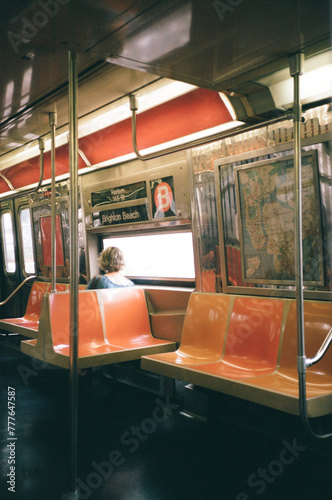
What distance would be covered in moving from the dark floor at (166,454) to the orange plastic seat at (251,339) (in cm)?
36

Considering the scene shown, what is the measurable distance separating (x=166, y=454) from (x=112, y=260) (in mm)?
2180

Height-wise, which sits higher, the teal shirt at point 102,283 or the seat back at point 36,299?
the teal shirt at point 102,283

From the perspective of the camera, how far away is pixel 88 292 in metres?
4.26

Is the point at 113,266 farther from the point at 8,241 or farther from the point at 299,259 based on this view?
the point at 8,241

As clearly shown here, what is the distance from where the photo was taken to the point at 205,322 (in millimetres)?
3783

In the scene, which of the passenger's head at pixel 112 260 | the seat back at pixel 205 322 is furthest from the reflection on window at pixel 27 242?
the seat back at pixel 205 322

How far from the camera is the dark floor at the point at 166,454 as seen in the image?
2648 millimetres

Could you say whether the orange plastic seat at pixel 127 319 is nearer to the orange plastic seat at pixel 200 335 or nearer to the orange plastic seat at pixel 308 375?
the orange plastic seat at pixel 200 335

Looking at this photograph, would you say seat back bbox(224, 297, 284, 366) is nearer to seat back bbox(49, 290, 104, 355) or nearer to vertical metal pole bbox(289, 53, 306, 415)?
vertical metal pole bbox(289, 53, 306, 415)

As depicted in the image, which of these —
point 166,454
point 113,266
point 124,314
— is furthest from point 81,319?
point 166,454

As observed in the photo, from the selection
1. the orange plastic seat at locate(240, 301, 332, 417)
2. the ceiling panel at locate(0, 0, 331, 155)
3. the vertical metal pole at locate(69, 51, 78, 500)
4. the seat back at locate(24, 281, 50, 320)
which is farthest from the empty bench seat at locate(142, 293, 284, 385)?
the seat back at locate(24, 281, 50, 320)

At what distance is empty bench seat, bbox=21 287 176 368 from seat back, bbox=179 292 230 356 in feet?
1.00

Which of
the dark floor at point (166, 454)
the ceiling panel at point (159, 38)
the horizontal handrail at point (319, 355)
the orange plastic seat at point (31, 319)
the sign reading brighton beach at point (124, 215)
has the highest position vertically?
the ceiling panel at point (159, 38)

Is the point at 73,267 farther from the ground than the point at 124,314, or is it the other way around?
the point at 73,267
